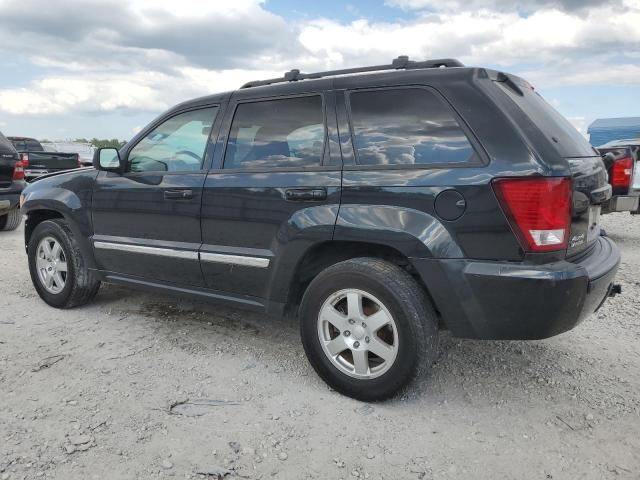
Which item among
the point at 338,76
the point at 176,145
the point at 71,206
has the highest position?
the point at 338,76

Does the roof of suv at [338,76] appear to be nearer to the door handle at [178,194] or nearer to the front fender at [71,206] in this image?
the door handle at [178,194]

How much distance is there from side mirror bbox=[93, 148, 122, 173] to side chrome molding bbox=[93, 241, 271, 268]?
570mm

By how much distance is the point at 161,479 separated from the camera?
224cm

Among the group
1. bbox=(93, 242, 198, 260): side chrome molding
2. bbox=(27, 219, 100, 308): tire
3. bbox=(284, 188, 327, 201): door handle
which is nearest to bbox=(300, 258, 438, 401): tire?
bbox=(284, 188, 327, 201): door handle

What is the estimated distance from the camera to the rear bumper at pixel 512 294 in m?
2.45

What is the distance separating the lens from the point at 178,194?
3.54m

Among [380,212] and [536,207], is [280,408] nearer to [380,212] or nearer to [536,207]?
[380,212]

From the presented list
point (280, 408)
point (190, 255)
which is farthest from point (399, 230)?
point (190, 255)

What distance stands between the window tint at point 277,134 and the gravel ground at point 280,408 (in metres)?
1.31

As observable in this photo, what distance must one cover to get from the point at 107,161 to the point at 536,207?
9.99ft

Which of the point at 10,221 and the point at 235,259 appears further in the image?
the point at 10,221

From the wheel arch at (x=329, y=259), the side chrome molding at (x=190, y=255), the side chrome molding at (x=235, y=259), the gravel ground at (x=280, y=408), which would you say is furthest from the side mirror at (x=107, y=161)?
the wheel arch at (x=329, y=259)

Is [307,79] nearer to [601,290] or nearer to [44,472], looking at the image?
[601,290]

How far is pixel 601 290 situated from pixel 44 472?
9.16 ft
